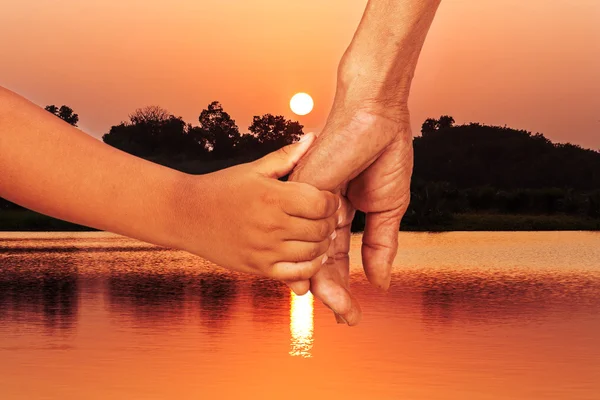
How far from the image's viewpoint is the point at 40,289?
54.3 feet

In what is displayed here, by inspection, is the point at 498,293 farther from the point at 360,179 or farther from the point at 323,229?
the point at 323,229

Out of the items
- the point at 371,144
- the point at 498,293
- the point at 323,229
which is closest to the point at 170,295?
the point at 498,293

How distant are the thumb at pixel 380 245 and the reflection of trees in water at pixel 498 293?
8.70 metres

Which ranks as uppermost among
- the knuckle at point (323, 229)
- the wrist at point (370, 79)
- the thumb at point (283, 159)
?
the wrist at point (370, 79)

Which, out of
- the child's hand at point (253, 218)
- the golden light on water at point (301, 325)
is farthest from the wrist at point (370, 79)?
the golden light on water at point (301, 325)

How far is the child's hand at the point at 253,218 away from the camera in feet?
10.0

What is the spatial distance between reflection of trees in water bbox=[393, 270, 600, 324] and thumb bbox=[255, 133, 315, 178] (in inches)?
369

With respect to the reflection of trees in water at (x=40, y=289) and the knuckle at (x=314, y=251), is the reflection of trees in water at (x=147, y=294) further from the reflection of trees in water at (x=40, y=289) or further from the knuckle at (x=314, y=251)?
the knuckle at (x=314, y=251)

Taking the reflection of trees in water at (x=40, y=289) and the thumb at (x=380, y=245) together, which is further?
the reflection of trees in water at (x=40, y=289)

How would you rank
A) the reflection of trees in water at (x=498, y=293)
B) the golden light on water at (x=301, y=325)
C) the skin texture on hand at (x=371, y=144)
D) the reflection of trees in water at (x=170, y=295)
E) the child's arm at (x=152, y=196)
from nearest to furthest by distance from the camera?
the child's arm at (x=152, y=196), the skin texture on hand at (x=371, y=144), the golden light on water at (x=301, y=325), the reflection of trees in water at (x=170, y=295), the reflection of trees in water at (x=498, y=293)

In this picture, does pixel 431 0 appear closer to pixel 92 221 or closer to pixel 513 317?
pixel 92 221

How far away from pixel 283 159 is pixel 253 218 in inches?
13.5

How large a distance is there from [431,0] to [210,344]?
7.64m

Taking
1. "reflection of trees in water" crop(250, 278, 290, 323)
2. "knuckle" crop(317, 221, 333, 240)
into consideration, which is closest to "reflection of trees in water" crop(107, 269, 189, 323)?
"reflection of trees in water" crop(250, 278, 290, 323)
